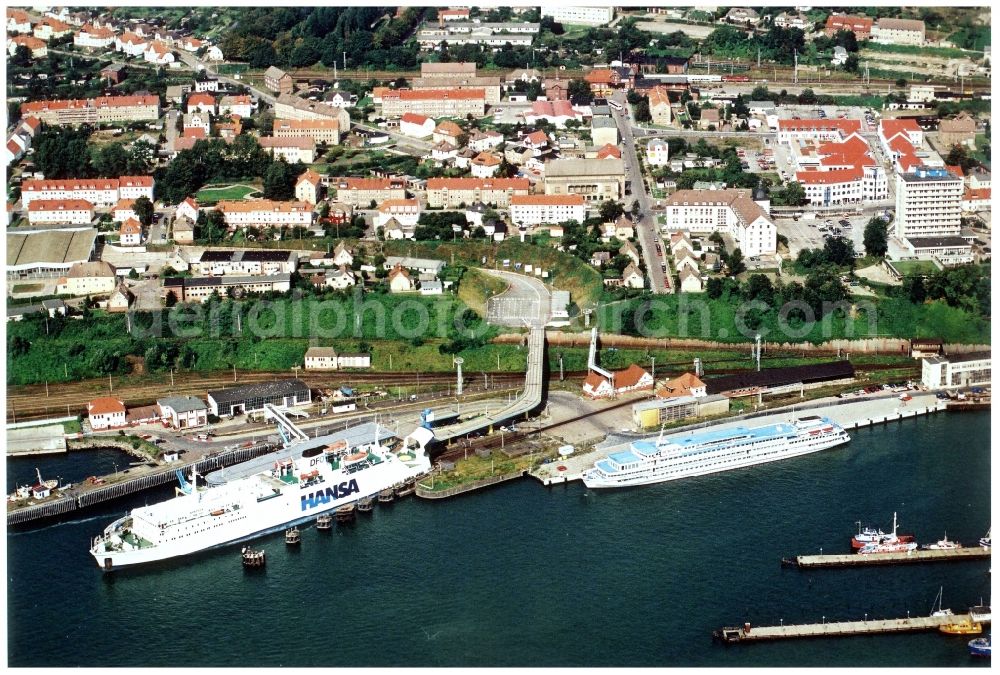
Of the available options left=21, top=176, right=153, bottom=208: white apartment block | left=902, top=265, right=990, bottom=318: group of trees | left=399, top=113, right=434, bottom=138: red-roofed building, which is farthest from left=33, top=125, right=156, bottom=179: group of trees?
left=902, top=265, right=990, bottom=318: group of trees

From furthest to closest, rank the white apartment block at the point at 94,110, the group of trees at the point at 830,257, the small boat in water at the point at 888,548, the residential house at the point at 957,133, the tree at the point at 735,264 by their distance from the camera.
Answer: the white apartment block at the point at 94,110
the residential house at the point at 957,133
the group of trees at the point at 830,257
the tree at the point at 735,264
the small boat in water at the point at 888,548

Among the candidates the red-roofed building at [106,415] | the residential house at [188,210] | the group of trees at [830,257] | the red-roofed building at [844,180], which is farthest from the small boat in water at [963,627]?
the residential house at [188,210]

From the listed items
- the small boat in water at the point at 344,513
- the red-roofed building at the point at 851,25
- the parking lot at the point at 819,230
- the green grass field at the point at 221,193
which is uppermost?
the red-roofed building at the point at 851,25

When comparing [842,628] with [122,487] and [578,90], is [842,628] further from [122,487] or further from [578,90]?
[578,90]

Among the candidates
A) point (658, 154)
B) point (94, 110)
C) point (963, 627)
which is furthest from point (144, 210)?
point (963, 627)

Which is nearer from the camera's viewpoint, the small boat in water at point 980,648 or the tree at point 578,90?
the small boat in water at point 980,648

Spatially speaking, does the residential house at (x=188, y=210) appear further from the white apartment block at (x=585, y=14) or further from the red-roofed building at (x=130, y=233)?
the white apartment block at (x=585, y=14)

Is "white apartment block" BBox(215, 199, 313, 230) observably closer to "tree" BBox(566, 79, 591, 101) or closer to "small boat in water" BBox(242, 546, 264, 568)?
"tree" BBox(566, 79, 591, 101)
